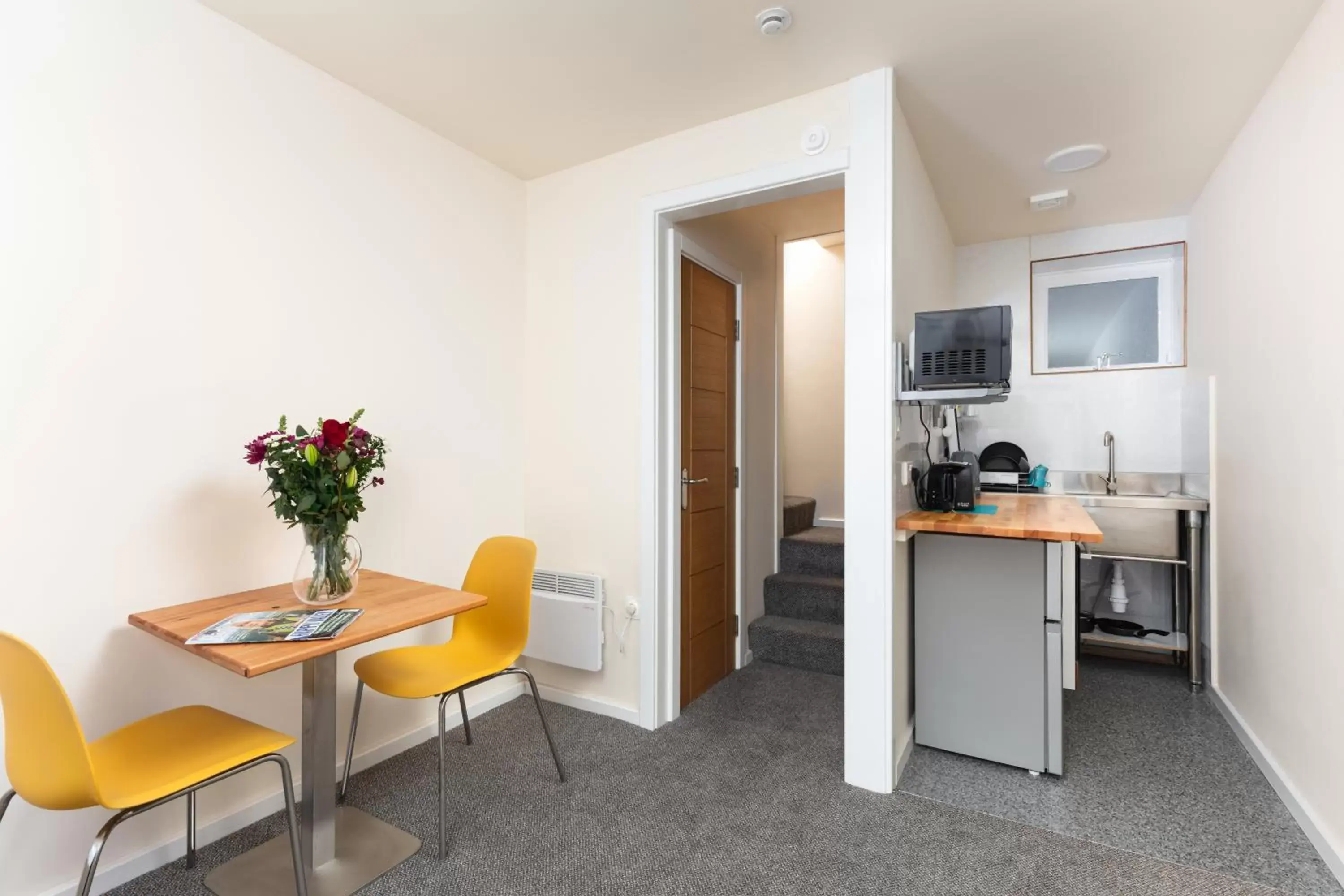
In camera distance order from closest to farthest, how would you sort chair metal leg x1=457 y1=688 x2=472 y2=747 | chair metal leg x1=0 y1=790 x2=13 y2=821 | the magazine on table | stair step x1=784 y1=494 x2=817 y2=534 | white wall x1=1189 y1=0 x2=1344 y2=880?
1. chair metal leg x1=0 y1=790 x2=13 y2=821
2. the magazine on table
3. white wall x1=1189 y1=0 x2=1344 y2=880
4. chair metal leg x1=457 y1=688 x2=472 y2=747
5. stair step x1=784 y1=494 x2=817 y2=534

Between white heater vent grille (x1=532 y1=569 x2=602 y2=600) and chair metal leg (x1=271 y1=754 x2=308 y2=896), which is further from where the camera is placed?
white heater vent grille (x1=532 y1=569 x2=602 y2=600)

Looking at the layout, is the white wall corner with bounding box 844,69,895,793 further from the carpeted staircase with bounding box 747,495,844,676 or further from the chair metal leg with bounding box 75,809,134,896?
the chair metal leg with bounding box 75,809,134,896

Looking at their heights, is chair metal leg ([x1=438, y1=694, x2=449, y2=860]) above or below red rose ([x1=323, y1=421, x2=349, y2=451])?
below

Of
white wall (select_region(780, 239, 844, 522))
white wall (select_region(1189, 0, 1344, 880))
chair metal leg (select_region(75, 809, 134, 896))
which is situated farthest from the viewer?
white wall (select_region(780, 239, 844, 522))

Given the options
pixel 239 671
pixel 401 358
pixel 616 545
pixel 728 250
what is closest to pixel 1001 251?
pixel 728 250

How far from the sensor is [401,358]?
258 cm

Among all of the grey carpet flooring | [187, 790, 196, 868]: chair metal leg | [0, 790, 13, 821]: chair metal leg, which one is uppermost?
[0, 790, 13, 821]: chair metal leg

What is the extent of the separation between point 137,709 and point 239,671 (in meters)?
0.78

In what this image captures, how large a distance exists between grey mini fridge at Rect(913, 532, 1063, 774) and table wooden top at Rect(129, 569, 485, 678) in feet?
5.63

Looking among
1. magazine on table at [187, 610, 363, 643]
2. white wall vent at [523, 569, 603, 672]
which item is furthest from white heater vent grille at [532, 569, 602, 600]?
magazine on table at [187, 610, 363, 643]

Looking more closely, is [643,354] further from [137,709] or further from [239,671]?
[137,709]

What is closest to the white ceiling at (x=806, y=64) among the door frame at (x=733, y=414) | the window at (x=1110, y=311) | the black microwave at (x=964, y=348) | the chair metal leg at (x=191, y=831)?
the door frame at (x=733, y=414)

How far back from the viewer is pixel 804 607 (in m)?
3.75

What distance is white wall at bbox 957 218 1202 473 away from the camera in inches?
147
